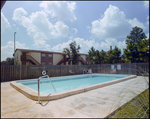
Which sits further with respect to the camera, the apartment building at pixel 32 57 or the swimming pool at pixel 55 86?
the apartment building at pixel 32 57

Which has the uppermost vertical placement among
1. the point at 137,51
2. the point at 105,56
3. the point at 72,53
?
the point at 72,53

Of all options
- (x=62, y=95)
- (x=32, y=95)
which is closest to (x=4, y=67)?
(x=32, y=95)

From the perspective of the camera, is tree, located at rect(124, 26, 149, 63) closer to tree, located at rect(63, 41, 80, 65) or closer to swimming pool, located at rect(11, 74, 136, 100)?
swimming pool, located at rect(11, 74, 136, 100)

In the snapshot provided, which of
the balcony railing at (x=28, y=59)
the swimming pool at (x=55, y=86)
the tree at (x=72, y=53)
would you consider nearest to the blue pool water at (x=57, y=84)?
the swimming pool at (x=55, y=86)

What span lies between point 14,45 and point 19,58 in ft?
12.9

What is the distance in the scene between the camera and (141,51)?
52.4ft

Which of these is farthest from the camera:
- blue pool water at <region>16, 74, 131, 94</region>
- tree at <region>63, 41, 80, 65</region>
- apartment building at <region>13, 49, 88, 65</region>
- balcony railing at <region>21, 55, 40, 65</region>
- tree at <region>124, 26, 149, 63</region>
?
tree at <region>63, 41, 80, 65</region>

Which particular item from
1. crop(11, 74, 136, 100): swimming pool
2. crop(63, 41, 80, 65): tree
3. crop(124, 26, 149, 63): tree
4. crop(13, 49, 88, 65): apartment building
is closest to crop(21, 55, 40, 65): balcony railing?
crop(13, 49, 88, 65): apartment building

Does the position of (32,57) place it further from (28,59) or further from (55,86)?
(55,86)

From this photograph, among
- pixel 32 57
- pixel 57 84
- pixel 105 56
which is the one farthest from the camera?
pixel 105 56

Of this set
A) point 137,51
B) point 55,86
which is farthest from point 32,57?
point 137,51

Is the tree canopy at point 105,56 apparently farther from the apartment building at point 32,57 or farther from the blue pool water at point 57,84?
the blue pool water at point 57,84

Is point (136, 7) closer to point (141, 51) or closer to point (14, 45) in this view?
point (141, 51)

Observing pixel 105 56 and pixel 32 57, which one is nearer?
pixel 32 57
